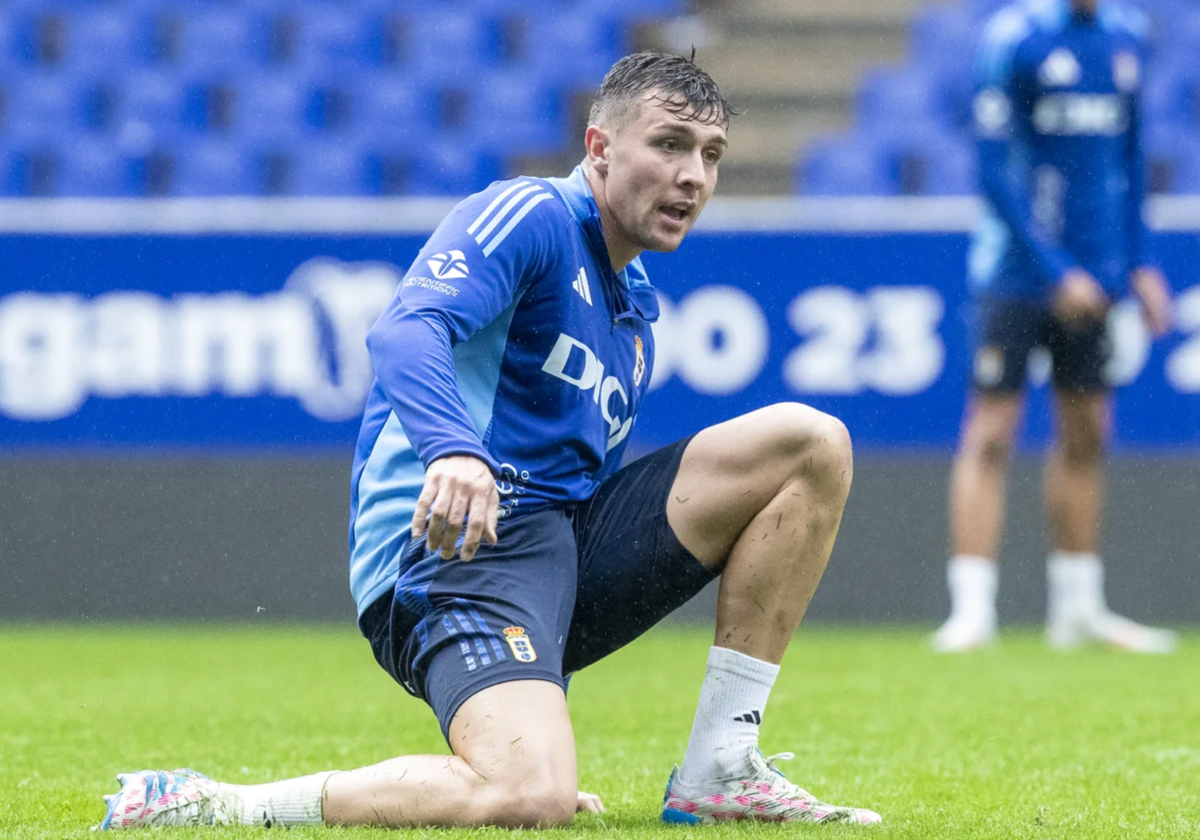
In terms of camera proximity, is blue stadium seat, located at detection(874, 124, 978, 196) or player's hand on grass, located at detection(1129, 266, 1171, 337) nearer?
player's hand on grass, located at detection(1129, 266, 1171, 337)

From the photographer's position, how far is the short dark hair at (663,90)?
10.4 feet

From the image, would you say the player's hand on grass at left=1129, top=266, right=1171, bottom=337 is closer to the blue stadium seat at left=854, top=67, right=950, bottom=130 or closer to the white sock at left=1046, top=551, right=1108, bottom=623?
the white sock at left=1046, top=551, right=1108, bottom=623

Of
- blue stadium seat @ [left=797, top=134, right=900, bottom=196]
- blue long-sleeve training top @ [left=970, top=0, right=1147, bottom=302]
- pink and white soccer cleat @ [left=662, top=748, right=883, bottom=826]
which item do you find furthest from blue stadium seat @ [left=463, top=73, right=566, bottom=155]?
pink and white soccer cleat @ [left=662, top=748, right=883, bottom=826]

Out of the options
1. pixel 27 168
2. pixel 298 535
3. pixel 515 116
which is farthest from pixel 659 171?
pixel 27 168

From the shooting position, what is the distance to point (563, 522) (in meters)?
3.27

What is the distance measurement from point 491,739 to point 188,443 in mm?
4795

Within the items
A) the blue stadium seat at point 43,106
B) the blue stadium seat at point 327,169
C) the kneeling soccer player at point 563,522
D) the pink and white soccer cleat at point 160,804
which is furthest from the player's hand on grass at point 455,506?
the blue stadium seat at point 43,106

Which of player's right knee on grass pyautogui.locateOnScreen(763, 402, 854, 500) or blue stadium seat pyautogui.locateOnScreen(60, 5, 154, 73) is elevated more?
blue stadium seat pyautogui.locateOnScreen(60, 5, 154, 73)

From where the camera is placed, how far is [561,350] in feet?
10.4

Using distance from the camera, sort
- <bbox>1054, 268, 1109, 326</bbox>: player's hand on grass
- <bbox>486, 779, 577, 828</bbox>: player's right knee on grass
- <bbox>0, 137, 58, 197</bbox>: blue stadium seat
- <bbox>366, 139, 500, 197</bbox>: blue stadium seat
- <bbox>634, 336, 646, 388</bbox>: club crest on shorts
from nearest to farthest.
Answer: <bbox>486, 779, 577, 828</bbox>: player's right knee on grass → <bbox>634, 336, 646, 388</bbox>: club crest on shorts → <bbox>1054, 268, 1109, 326</bbox>: player's hand on grass → <bbox>366, 139, 500, 197</bbox>: blue stadium seat → <bbox>0, 137, 58, 197</bbox>: blue stadium seat

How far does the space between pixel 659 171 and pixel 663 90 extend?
148mm

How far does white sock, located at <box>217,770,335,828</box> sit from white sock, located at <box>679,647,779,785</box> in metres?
0.66

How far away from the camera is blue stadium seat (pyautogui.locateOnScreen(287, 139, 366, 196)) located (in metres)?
9.20

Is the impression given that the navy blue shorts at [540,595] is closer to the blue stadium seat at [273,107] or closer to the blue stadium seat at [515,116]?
the blue stadium seat at [515,116]
